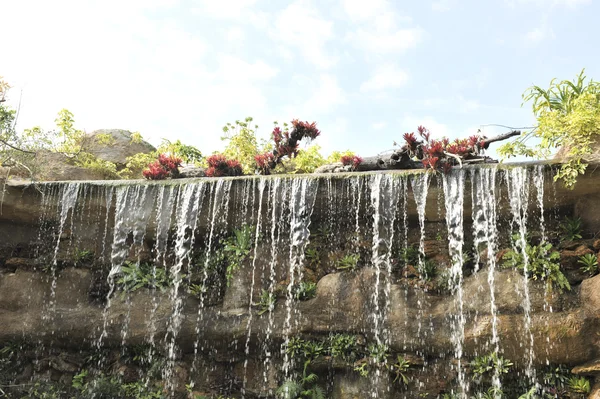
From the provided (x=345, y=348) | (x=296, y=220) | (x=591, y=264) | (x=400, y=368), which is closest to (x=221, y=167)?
(x=296, y=220)

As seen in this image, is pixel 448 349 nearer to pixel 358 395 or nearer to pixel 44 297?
pixel 358 395

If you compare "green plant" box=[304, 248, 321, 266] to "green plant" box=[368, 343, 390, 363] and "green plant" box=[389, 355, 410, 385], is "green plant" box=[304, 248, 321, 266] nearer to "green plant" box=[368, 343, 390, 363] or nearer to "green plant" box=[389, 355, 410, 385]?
"green plant" box=[368, 343, 390, 363]

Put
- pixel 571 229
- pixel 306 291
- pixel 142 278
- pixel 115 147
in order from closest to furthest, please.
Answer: pixel 571 229, pixel 306 291, pixel 142 278, pixel 115 147

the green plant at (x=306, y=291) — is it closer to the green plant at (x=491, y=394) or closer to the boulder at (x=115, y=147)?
the green plant at (x=491, y=394)

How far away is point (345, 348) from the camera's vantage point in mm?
9094

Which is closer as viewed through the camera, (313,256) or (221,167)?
(313,256)

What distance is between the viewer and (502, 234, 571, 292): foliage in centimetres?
841

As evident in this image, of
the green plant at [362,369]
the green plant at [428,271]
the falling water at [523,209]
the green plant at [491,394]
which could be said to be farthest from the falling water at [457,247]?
the green plant at [362,369]

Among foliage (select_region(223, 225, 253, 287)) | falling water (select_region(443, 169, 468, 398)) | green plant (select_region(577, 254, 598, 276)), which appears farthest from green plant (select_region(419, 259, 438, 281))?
foliage (select_region(223, 225, 253, 287))

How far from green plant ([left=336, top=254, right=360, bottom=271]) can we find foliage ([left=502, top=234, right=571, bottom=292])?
275 cm

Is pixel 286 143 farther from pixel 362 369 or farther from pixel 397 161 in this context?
pixel 362 369

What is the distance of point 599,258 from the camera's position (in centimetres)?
842

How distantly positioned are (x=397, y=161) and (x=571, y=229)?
3406 millimetres

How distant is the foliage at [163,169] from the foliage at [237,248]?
2001 millimetres
